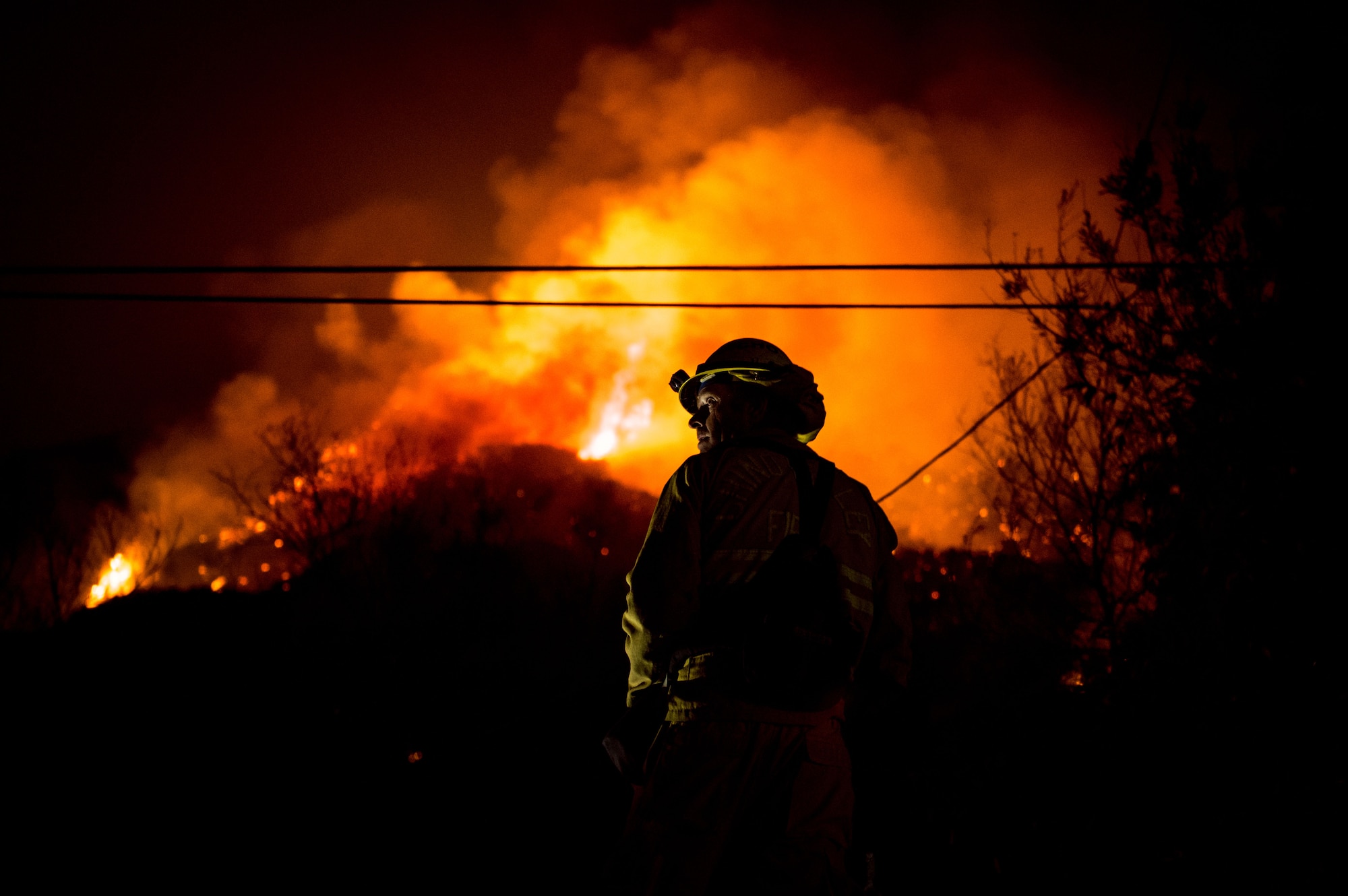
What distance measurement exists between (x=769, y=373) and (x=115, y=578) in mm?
51258

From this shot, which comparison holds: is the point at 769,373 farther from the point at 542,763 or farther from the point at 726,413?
the point at 542,763

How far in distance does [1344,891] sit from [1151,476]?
10.5 feet

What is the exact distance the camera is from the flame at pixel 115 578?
136 ft

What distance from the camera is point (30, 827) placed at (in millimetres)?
8477

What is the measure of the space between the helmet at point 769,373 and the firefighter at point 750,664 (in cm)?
23

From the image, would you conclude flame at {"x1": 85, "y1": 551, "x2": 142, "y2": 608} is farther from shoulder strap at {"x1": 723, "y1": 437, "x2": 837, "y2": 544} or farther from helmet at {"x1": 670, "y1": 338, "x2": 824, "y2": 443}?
shoulder strap at {"x1": 723, "y1": 437, "x2": 837, "y2": 544}

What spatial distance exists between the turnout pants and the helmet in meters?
1.20

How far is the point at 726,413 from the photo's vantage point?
3.11 metres

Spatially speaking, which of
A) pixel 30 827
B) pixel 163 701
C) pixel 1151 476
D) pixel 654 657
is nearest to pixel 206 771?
pixel 30 827

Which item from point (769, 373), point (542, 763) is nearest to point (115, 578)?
point (542, 763)

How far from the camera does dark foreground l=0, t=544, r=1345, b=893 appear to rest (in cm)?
544

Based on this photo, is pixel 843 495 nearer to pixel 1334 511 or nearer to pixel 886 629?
pixel 886 629

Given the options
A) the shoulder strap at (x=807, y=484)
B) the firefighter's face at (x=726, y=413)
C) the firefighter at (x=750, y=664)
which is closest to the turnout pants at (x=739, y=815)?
the firefighter at (x=750, y=664)

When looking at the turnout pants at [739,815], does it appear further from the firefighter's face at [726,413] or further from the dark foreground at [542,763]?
the firefighter's face at [726,413]
